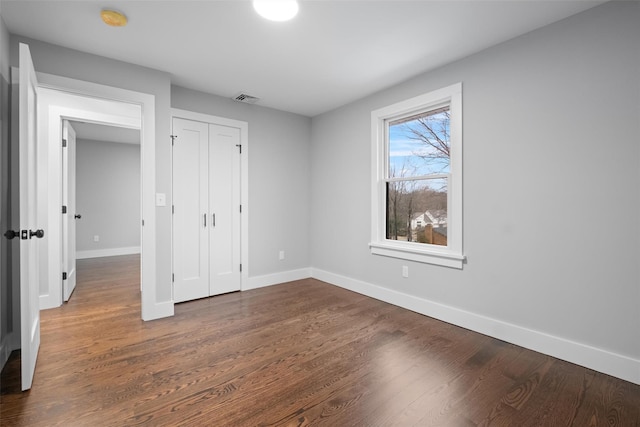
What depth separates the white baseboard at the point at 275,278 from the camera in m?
4.17

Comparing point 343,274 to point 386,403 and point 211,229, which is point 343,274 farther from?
point 386,403

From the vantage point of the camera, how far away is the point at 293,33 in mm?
2453

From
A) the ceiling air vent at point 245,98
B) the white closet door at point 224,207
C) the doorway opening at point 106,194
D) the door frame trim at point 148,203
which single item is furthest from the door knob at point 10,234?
the doorway opening at point 106,194

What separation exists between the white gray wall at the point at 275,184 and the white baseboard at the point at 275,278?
0.21 ft

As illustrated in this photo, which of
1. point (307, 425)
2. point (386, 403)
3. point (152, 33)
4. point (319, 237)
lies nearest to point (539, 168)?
point (386, 403)

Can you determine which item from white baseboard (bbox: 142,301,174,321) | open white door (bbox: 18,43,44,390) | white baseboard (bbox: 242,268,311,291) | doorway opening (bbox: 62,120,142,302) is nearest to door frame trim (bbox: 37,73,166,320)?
white baseboard (bbox: 142,301,174,321)

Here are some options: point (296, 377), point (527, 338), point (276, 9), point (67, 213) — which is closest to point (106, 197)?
point (67, 213)

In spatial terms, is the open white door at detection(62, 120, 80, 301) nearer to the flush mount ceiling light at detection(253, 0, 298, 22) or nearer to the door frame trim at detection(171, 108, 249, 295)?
the door frame trim at detection(171, 108, 249, 295)

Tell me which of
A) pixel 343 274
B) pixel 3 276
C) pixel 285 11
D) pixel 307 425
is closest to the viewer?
pixel 307 425

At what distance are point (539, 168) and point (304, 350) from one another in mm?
2384

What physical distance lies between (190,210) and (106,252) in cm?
493

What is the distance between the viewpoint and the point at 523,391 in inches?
74.0

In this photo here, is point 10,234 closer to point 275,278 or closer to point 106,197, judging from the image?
point 275,278

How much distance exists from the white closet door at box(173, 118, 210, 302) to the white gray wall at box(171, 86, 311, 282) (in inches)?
18.1
